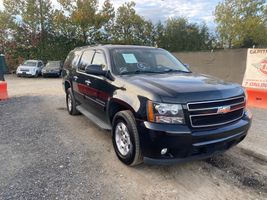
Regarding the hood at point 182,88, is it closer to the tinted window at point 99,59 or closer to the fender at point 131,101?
the fender at point 131,101

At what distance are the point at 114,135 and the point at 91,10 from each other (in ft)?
84.6

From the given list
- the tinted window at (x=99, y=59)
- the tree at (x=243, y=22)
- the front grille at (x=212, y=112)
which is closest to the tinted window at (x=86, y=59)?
the tinted window at (x=99, y=59)

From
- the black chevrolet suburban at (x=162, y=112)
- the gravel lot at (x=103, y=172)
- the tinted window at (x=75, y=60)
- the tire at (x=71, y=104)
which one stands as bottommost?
the gravel lot at (x=103, y=172)

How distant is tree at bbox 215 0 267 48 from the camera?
32906 millimetres

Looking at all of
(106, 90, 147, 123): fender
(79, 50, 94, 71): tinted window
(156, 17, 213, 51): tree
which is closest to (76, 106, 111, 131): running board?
(106, 90, 147, 123): fender

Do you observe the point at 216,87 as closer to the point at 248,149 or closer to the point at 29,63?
the point at 248,149

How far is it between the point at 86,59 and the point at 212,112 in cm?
344

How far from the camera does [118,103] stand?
162 inches

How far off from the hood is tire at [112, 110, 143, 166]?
1.68 feet

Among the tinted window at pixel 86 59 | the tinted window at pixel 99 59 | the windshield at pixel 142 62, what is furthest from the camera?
the tinted window at pixel 86 59

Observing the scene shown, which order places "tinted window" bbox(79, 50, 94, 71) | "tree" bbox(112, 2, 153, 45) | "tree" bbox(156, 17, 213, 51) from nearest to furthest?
"tinted window" bbox(79, 50, 94, 71)
"tree" bbox(112, 2, 153, 45)
"tree" bbox(156, 17, 213, 51)

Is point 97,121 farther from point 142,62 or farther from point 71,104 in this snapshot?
point 71,104

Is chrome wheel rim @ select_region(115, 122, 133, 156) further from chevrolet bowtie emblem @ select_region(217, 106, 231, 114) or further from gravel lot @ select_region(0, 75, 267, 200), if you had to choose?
chevrolet bowtie emblem @ select_region(217, 106, 231, 114)

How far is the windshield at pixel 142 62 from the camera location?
182 inches
